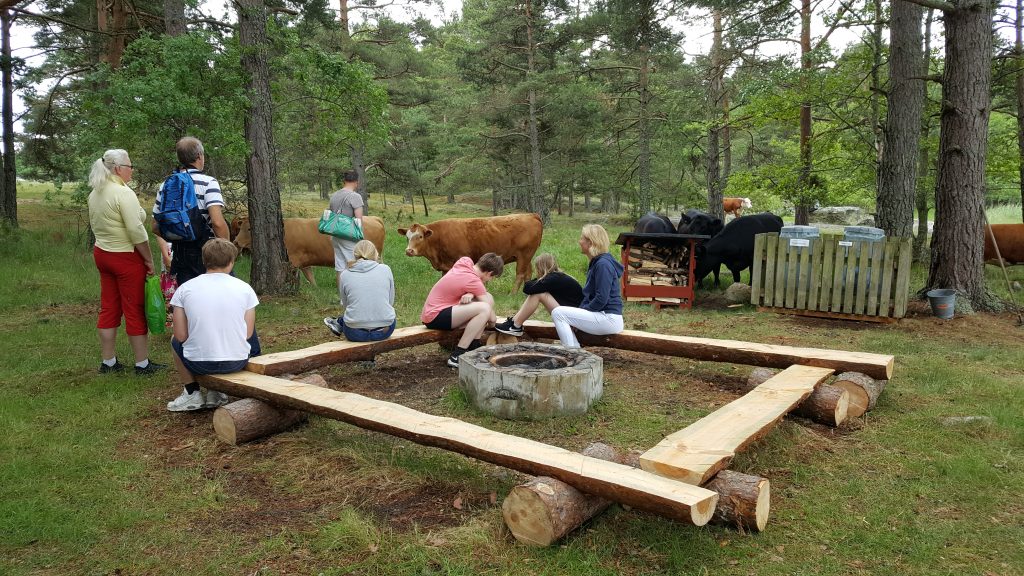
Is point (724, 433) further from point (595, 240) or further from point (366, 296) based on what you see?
point (366, 296)

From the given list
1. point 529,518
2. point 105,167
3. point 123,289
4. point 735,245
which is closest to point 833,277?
point 735,245

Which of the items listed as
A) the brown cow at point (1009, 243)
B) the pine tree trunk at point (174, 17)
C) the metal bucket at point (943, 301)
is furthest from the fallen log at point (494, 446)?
the brown cow at point (1009, 243)

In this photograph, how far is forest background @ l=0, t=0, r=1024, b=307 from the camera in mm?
8805

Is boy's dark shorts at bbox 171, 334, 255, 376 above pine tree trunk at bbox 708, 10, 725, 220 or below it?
below

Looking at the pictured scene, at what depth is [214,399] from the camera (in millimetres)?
5277

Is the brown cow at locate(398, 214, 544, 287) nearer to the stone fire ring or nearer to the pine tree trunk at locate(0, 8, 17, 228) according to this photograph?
the stone fire ring

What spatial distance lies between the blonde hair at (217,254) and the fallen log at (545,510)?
9.68 feet

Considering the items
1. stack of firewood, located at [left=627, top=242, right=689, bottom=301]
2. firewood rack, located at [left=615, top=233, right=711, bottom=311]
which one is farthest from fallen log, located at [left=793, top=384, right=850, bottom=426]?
stack of firewood, located at [left=627, top=242, right=689, bottom=301]

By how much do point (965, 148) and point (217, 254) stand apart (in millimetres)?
9409

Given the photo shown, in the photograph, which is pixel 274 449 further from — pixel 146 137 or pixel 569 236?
pixel 569 236

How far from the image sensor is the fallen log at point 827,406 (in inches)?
191

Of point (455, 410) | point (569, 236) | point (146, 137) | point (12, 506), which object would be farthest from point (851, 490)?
point (569, 236)

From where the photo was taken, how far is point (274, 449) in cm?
454

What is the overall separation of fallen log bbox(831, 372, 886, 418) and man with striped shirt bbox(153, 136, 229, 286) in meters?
5.36
